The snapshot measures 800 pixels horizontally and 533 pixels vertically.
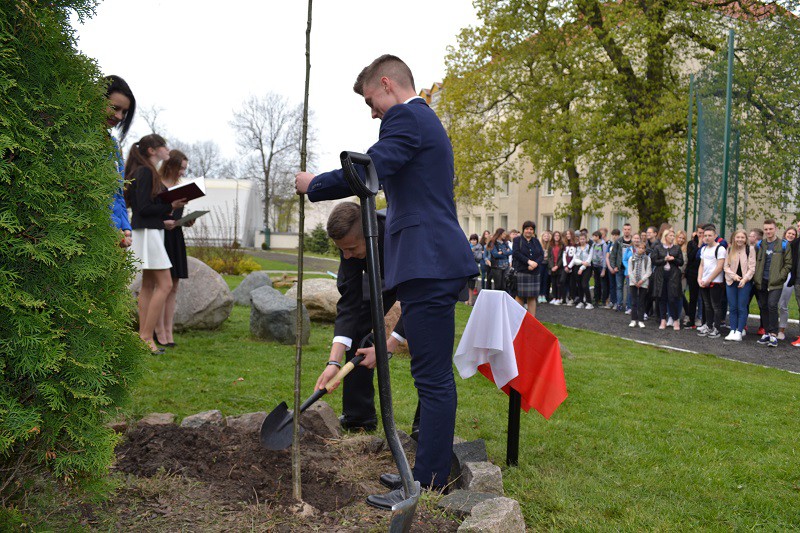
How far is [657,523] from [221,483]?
202 cm

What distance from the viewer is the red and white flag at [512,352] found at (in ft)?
12.0

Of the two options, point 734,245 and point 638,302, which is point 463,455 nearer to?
point 734,245

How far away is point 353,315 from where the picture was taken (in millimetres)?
4059

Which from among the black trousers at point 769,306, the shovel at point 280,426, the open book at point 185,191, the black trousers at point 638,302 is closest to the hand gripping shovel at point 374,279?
the shovel at point 280,426

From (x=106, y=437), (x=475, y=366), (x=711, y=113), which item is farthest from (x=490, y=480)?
(x=711, y=113)

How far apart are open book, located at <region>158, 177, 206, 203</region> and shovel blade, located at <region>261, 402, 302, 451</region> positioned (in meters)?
3.48

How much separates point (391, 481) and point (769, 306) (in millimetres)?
9784

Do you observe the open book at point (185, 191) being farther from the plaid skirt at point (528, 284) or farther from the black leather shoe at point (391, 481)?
the plaid skirt at point (528, 284)

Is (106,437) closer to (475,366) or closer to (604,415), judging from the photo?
(475,366)

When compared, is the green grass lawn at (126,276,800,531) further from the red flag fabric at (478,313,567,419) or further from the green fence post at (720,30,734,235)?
the green fence post at (720,30,734,235)

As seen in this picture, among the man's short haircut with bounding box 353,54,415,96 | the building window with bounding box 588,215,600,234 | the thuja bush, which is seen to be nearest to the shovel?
the thuja bush

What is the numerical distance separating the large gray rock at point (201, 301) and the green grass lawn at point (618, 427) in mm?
420

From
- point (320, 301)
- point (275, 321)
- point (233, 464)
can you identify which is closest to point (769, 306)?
point (320, 301)

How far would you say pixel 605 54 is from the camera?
23.4m
